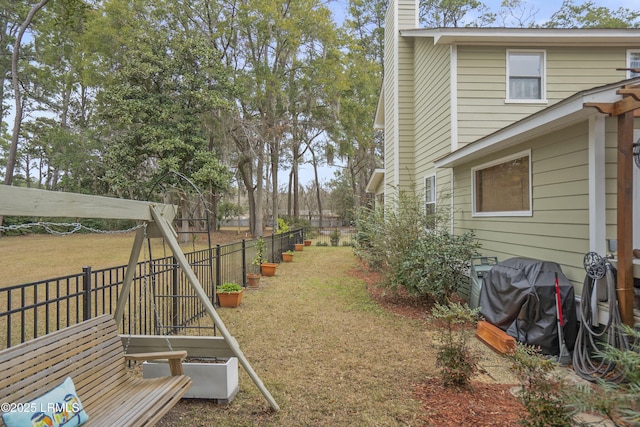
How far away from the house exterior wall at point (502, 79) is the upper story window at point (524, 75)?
117mm

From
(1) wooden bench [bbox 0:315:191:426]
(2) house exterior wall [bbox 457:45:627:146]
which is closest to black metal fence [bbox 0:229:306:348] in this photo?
(1) wooden bench [bbox 0:315:191:426]

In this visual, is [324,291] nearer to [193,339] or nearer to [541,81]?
[193,339]

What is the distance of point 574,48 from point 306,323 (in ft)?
24.6

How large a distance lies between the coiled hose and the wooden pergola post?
8cm

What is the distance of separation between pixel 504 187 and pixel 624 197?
2.43 metres

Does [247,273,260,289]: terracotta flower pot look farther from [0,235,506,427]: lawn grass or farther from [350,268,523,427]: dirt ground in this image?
[350,268,523,427]: dirt ground

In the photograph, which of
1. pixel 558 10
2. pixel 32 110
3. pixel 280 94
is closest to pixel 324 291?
pixel 280 94

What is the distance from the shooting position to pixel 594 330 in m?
3.84

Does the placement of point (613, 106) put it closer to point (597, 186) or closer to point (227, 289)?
point (597, 186)

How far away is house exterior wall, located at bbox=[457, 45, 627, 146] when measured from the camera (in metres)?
7.32

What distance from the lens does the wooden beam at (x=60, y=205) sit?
1748 mm

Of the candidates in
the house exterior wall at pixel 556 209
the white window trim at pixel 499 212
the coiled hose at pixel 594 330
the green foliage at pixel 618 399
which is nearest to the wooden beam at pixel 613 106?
the house exterior wall at pixel 556 209

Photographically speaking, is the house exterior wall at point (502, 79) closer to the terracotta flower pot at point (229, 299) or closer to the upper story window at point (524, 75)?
the upper story window at point (524, 75)

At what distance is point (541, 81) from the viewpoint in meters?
7.39
